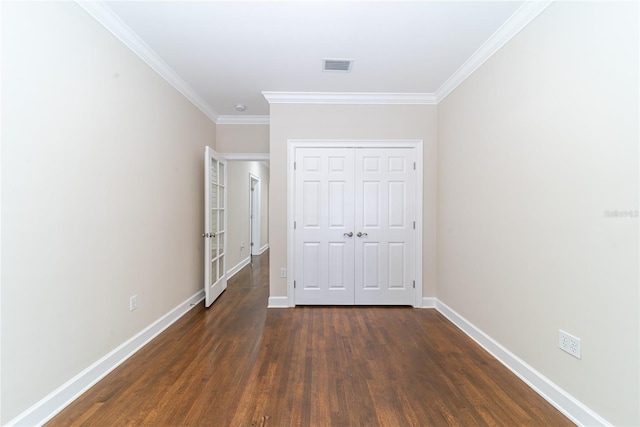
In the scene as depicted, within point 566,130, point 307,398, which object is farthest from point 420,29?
point 307,398

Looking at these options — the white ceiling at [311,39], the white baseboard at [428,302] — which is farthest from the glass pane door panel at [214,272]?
A: the white baseboard at [428,302]

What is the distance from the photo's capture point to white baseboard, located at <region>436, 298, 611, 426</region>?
5.33 feet

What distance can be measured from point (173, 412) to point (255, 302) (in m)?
2.10

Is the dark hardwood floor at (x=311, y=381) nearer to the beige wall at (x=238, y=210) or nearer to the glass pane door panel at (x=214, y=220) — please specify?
the glass pane door panel at (x=214, y=220)

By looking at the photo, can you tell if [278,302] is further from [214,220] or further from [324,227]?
[214,220]

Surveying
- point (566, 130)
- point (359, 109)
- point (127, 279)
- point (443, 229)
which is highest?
point (359, 109)

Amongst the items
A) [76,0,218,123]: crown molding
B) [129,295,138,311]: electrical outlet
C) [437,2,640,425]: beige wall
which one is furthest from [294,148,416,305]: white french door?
[129,295,138,311]: electrical outlet

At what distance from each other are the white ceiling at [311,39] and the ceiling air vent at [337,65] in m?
0.06

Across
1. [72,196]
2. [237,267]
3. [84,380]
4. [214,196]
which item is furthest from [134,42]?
[237,267]

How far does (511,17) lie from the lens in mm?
2141

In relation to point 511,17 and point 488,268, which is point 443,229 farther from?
point 511,17

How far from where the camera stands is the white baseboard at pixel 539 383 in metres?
1.62

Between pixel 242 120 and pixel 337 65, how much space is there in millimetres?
2053

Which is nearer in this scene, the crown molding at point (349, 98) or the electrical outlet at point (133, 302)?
the electrical outlet at point (133, 302)
